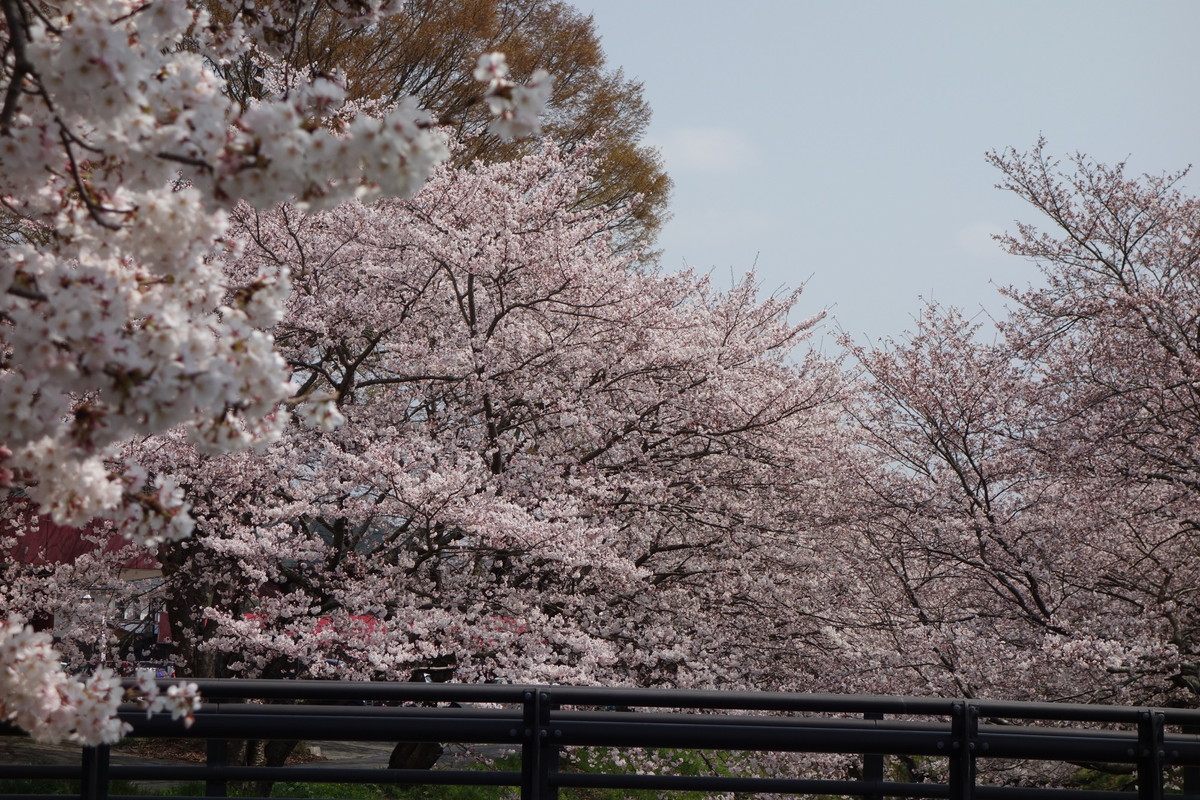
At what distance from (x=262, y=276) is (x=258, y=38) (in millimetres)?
2531

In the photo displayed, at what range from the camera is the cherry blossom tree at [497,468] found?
1121 cm

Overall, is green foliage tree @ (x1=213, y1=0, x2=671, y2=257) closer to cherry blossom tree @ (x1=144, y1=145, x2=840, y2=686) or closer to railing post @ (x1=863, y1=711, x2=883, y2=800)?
cherry blossom tree @ (x1=144, y1=145, x2=840, y2=686)

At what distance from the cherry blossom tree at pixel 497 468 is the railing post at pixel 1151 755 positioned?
19.0 feet

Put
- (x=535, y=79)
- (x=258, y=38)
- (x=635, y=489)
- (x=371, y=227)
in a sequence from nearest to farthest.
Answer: (x=535, y=79) → (x=258, y=38) → (x=635, y=489) → (x=371, y=227)

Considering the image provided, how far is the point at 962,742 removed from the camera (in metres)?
5.63

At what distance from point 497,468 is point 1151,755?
25.9ft

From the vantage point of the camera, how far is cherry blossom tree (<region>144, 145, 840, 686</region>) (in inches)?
441

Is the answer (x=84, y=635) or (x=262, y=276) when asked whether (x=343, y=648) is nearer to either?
(x=84, y=635)

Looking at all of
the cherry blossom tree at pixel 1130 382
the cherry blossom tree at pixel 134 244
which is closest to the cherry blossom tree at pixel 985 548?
the cherry blossom tree at pixel 1130 382

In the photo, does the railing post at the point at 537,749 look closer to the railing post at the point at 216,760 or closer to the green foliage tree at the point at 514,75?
the railing post at the point at 216,760

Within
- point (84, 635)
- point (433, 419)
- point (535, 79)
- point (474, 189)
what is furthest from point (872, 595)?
point (535, 79)

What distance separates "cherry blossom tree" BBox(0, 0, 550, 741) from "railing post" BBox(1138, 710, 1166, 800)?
15.1 feet

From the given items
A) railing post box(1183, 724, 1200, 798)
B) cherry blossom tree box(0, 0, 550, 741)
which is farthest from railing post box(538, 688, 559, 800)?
railing post box(1183, 724, 1200, 798)

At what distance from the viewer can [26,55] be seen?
3238mm
